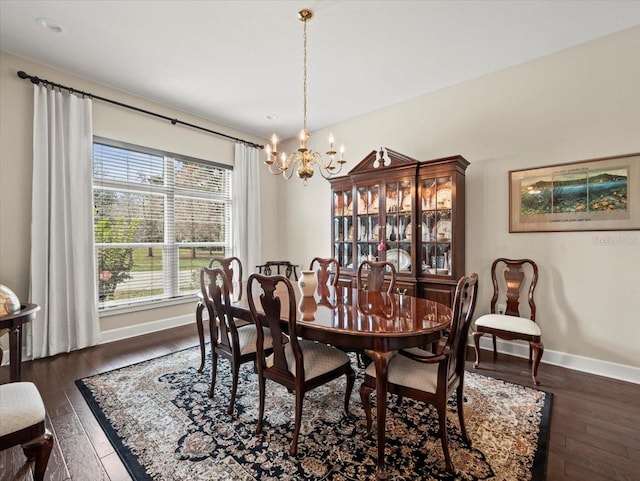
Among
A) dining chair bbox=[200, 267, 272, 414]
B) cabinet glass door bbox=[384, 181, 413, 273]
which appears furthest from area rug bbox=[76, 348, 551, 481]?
cabinet glass door bbox=[384, 181, 413, 273]

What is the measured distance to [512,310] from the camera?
125 inches

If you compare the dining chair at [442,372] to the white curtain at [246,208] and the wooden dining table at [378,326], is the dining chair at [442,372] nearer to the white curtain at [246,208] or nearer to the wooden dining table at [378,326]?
the wooden dining table at [378,326]

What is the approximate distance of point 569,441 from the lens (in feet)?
6.19

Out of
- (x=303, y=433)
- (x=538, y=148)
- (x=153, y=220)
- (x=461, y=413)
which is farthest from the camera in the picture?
(x=153, y=220)

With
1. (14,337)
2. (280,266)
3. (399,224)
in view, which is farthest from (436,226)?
(14,337)

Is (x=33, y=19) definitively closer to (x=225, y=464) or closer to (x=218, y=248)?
(x=218, y=248)

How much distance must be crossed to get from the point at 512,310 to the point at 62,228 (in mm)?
4791

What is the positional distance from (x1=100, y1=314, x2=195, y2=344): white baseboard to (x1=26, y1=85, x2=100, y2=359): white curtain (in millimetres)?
188

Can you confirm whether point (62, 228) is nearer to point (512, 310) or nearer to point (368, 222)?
point (368, 222)

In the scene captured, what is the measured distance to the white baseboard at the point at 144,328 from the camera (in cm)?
372

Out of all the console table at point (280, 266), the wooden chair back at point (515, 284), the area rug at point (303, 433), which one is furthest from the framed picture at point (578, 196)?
the console table at point (280, 266)

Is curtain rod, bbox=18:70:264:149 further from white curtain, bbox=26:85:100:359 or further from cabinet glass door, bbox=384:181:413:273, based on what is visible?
cabinet glass door, bbox=384:181:413:273

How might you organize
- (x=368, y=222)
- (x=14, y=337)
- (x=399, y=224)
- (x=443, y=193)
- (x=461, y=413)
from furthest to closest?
(x=368, y=222)
(x=399, y=224)
(x=443, y=193)
(x=14, y=337)
(x=461, y=413)

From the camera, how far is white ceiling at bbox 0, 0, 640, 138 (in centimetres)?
245
